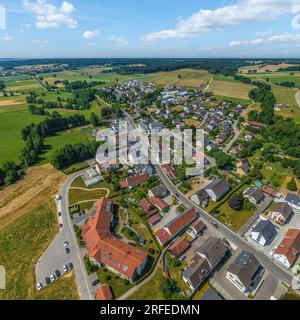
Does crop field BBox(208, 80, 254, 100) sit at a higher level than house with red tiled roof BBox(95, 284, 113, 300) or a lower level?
higher

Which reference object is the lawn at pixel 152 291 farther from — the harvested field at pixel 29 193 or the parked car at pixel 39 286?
the harvested field at pixel 29 193

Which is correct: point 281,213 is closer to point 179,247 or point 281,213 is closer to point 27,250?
point 179,247

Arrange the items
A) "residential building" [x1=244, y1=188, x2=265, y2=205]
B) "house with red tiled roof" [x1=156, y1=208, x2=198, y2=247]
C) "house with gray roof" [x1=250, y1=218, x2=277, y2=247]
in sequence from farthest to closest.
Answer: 1. "residential building" [x1=244, y1=188, x2=265, y2=205]
2. "house with red tiled roof" [x1=156, y1=208, x2=198, y2=247]
3. "house with gray roof" [x1=250, y1=218, x2=277, y2=247]

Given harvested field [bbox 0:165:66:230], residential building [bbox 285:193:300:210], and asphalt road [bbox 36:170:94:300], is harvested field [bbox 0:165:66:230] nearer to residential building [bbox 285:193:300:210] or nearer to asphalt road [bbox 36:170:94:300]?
asphalt road [bbox 36:170:94:300]

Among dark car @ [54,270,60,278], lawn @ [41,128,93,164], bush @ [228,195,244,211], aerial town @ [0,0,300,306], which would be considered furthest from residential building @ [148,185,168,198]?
lawn @ [41,128,93,164]

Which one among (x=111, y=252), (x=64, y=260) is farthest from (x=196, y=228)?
(x=64, y=260)

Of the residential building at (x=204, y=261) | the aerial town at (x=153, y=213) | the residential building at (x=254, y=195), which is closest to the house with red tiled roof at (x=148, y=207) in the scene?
the aerial town at (x=153, y=213)
